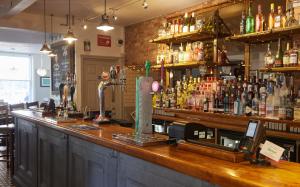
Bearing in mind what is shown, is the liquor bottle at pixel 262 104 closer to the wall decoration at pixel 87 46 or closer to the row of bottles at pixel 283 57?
the row of bottles at pixel 283 57

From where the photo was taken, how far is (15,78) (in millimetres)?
13281

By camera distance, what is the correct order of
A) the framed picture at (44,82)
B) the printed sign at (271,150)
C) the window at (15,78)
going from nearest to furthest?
the printed sign at (271,150) → the window at (15,78) → the framed picture at (44,82)

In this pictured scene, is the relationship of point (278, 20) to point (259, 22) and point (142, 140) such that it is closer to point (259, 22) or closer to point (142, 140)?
point (259, 22)

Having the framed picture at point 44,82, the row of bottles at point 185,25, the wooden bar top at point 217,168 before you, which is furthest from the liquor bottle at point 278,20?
the framed picture at point 44,82

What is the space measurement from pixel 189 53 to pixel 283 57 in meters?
1.61

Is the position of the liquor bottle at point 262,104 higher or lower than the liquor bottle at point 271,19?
lower

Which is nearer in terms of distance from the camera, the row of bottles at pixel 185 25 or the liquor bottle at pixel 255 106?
the liquor bottle at pixel 255 106

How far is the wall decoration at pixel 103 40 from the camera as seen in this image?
707 centimetres

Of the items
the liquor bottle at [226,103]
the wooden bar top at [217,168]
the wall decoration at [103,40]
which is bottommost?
the wooden bar top at [217,168]

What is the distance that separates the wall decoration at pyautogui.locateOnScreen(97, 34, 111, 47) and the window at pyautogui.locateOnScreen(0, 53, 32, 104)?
24.3ft

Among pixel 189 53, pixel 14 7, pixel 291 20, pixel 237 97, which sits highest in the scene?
pixel 14 7

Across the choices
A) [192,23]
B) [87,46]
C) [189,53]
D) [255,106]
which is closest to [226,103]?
[255,106]

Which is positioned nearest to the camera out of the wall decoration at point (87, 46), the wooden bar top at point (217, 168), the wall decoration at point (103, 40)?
the wooden bar top at point (217, 168)

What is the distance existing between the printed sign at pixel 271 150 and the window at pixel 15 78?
42.9 feet
